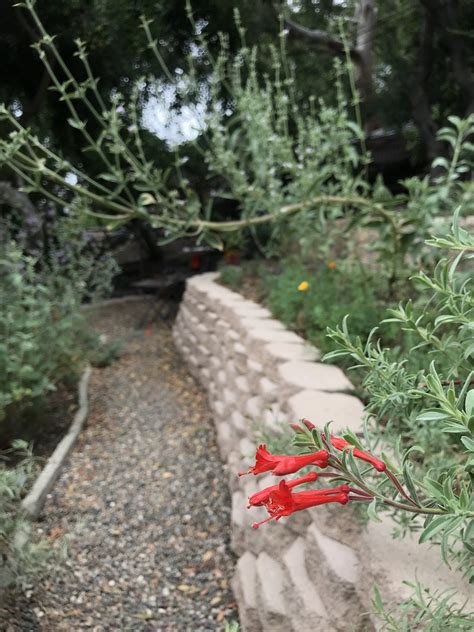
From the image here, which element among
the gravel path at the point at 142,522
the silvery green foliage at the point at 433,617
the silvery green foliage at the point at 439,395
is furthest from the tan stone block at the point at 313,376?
the silvery green foliage at the point at 433,617

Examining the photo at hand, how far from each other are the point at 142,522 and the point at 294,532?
921mm

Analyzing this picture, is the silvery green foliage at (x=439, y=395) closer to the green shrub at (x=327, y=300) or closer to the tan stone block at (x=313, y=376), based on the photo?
the tan stone block at (x=313, y=376)

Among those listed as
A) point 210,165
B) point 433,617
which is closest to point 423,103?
point 210,165

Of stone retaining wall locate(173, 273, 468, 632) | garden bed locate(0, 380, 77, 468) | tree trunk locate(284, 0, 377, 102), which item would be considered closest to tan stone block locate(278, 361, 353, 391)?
stone retaining wall locate(173, 273, 468, 632)

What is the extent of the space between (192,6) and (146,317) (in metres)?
3.63

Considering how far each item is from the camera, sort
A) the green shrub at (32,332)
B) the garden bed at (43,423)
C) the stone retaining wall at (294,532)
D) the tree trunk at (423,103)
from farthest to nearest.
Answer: the tree trunk at (423,103) → the garden bed at (43,423) → the green shrub at (32,332) → the stone retaining wall at (294,532)

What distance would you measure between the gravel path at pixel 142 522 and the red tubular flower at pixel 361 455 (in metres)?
1.29

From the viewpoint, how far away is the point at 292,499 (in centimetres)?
80

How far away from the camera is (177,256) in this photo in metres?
7.10

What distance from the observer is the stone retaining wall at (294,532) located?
1311 millimetres

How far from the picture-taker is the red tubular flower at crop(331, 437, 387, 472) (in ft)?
2.73

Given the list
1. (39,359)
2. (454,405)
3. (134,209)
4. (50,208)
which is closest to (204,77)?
(50,208)

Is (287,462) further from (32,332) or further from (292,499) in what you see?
(32,332)

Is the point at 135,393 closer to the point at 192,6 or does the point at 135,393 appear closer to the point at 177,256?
the point at 192,6
